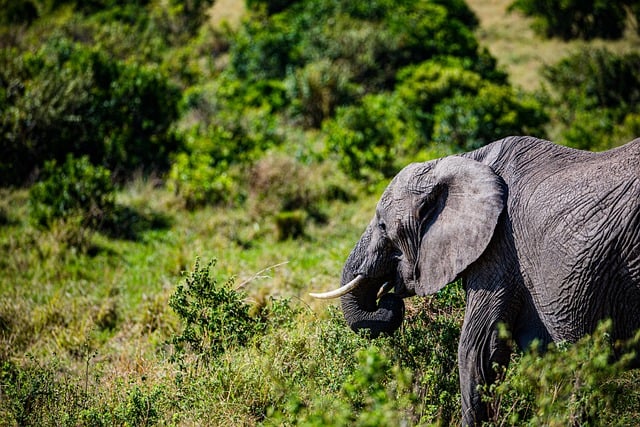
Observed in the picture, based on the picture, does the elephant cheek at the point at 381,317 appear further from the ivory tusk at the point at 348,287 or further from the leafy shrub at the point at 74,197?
the leafy shrub at the point at 74,197

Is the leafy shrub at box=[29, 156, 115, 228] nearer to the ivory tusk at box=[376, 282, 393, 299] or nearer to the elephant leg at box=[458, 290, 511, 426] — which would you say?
the ivory tusk at box=[376, 282, 393, 299]

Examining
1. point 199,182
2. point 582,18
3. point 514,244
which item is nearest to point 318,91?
point 199,182

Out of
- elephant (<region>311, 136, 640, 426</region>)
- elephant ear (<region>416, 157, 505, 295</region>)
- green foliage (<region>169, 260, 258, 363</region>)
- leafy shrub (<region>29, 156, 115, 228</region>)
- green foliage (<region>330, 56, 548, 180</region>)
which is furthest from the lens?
green foliage (<region>330, 56, 548, 180</region>)

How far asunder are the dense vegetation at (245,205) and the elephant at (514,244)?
0.73 feet

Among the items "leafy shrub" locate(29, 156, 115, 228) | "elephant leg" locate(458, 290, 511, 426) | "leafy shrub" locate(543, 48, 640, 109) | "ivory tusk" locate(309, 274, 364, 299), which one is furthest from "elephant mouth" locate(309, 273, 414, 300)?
"leafy shrub" locate(543, 48, 640, 109)

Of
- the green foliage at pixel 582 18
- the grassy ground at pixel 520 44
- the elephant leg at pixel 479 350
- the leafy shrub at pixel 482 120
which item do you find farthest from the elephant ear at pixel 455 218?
the green foliage at pixel 582 18

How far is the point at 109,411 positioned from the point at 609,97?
521 inches

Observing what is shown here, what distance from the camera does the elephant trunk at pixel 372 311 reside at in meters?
4.41

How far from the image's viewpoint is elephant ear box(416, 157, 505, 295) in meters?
3.72

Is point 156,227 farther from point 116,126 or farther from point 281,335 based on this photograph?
point 281,335

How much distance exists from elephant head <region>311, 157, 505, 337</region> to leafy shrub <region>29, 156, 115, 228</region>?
5.21 m

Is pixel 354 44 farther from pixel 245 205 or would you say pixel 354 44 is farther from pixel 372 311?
pixel 372 311

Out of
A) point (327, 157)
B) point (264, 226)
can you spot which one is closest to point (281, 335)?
point (264, 226)

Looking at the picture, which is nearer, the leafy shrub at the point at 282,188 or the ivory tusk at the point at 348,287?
the ivory tusk at the point at 348,287
